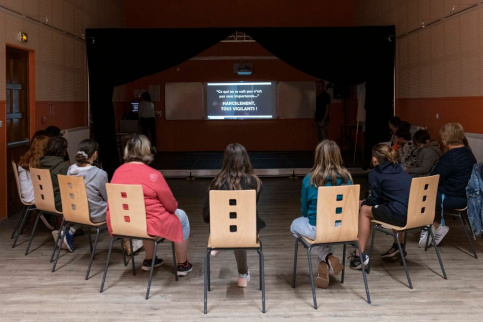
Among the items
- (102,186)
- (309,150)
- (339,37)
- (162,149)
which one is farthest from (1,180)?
(309,150)

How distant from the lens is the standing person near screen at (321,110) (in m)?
12.5

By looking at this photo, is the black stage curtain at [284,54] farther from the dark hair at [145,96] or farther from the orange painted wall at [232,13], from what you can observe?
the orange painted wall at [232,13]

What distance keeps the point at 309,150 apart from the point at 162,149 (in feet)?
12.3

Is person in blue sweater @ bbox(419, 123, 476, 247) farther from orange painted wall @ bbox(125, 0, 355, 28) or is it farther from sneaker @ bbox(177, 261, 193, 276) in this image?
orange painted wall @ bbox(125, 0, 355, 28)

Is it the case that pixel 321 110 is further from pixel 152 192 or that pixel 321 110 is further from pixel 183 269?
pixel 152 192

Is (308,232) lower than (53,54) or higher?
lower

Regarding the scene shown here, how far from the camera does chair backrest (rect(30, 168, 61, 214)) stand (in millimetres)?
5199

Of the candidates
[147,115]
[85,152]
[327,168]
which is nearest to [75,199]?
[85,152]

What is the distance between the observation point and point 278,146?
15.3m

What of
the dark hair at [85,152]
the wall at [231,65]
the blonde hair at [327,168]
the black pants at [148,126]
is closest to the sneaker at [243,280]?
the blonde hair at [327,168]

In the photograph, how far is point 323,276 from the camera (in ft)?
14.6

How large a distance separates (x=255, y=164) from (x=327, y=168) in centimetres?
793

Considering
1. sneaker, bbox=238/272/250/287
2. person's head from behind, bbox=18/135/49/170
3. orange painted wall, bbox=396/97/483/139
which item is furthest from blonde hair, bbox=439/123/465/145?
person's head from behind, bbox=18/135/49/170

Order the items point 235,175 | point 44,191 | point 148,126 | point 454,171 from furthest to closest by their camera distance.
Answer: point 148,126 < point 454,171 < point 44,191 < point 235,175
